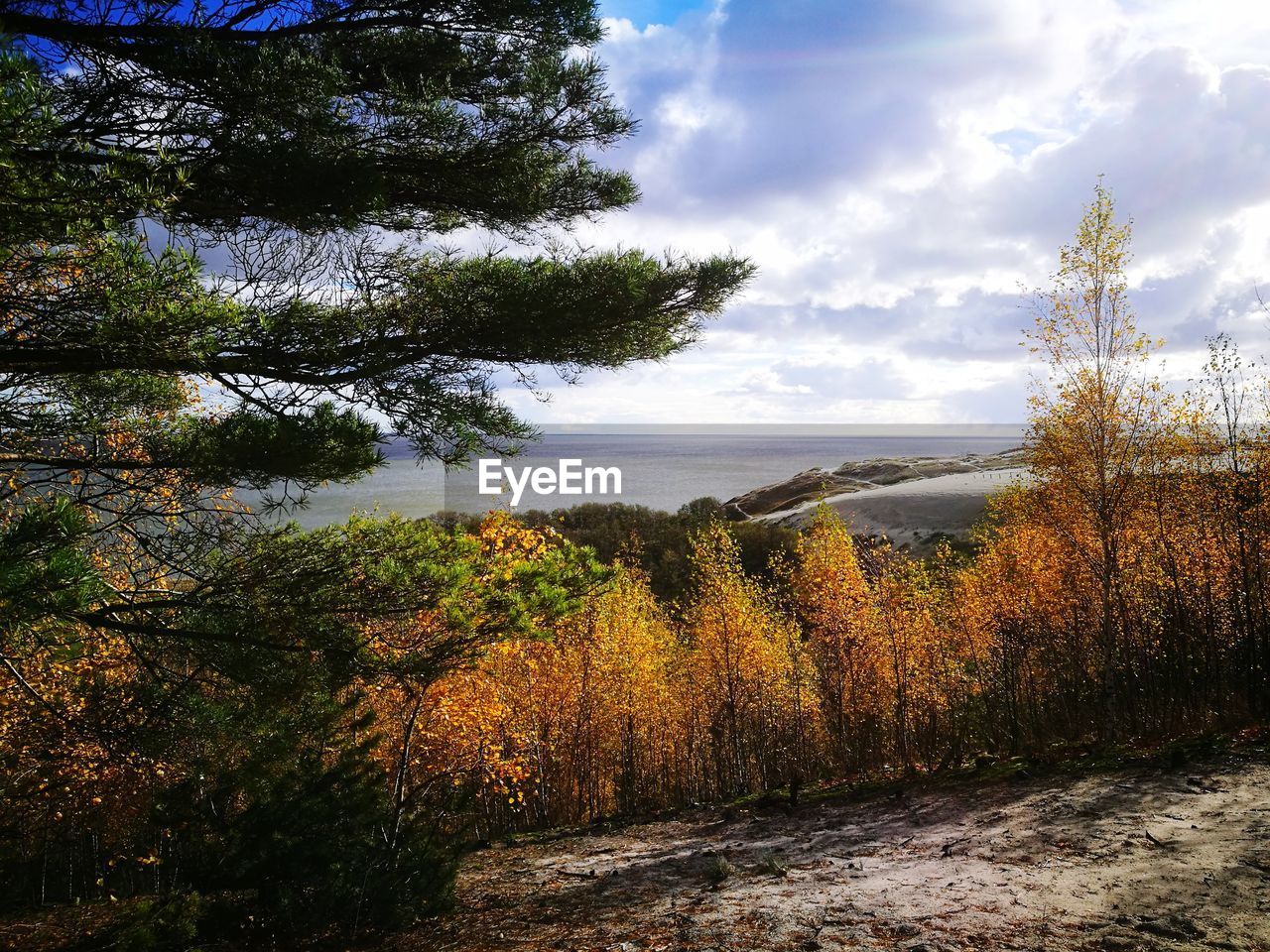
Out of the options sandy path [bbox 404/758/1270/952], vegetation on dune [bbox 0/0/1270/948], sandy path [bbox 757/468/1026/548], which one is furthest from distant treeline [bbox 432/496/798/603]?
vegetation on dune [bbox 0/0/1270/948]

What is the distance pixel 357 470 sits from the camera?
244 inches

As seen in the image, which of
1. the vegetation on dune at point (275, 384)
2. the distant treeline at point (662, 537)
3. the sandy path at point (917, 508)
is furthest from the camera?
the sandy path at point (917, 508)

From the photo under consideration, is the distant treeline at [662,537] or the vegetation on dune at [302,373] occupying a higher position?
the vegetation on dune at [302,373]

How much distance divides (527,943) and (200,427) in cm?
546

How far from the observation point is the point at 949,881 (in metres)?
6.31

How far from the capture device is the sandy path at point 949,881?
195 inches

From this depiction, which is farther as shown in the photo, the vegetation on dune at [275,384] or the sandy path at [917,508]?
the sandy path at [917,508]

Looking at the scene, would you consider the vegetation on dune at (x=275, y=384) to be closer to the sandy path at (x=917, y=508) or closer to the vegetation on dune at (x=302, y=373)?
→ the vegetation on dune at (x=302, y=373)

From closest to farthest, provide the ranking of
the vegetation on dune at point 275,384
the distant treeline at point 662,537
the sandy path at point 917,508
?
the vegetation on dune at point 275,384
the distant treeline at point 662,537
the sandy path at point 917,508

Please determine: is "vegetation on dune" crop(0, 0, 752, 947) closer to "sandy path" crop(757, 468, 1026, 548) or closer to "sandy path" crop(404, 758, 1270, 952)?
"sandy path" crop(404, 758, 1270, 952)

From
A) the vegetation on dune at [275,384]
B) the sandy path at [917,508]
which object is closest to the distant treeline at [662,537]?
the sandy path at [917,508]

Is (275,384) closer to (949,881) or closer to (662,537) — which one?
(949,881)

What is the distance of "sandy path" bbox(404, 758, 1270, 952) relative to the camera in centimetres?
496

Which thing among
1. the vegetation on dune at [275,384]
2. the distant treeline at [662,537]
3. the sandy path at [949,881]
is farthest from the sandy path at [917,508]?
the vegetation on dune at [275,384]
